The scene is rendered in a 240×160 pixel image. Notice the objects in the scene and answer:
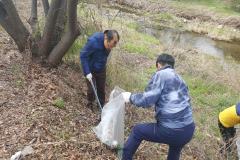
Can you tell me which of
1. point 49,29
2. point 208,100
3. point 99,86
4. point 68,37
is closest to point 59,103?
point 99,86

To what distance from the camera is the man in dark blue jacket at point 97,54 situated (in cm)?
582

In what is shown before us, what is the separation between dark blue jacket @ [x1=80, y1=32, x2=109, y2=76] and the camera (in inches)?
237

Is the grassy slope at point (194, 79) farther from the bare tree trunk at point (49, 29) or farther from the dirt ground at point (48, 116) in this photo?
the bare tree trunk at point (49, 29)

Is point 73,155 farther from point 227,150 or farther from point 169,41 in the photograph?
point 169,41

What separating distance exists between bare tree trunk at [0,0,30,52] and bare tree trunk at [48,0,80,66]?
0.56 m

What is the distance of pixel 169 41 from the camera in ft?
59.5

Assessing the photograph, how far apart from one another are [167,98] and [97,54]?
1.73 meters

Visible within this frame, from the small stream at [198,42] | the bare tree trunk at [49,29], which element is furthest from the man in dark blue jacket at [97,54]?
the small stream at [198,42]

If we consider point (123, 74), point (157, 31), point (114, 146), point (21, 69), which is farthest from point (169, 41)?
point (114, 146)

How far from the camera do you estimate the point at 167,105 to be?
4816mm

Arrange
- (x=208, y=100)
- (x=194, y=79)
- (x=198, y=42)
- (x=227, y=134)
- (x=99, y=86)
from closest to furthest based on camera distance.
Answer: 1. (x=227, y=134)
2. (x=99, y=86)
3. (x=208, y=100)
4. (x=194, y=79)
5. (x=198, y=42)

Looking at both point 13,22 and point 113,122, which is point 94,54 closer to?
point 113,122

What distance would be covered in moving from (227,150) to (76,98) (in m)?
2.46

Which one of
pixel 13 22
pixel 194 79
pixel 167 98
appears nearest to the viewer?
pixel 167 98
